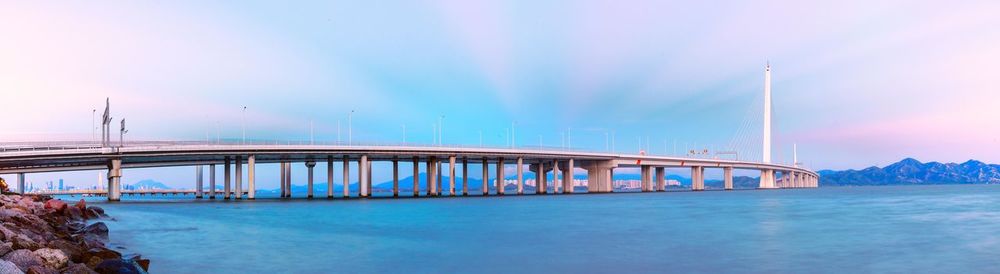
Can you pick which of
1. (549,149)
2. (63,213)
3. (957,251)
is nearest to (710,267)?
(957,251)

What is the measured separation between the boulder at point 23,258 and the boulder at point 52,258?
150 millimetres

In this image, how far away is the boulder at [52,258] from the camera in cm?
1422

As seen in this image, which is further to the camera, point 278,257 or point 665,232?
point 665,232

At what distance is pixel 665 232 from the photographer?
114 ft

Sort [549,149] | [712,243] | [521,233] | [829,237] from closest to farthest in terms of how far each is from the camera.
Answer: [712,243], [829,237], [521,233], [549,149]

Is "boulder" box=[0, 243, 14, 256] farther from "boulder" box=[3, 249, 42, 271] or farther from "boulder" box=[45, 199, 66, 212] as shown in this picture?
"boulder" box=[45, 199, 66, 212]

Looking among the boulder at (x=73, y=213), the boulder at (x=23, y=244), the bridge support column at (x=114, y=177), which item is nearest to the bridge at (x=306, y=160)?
the bridge support column at (x=114, y=177)

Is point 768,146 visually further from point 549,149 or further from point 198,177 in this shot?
point 198,177

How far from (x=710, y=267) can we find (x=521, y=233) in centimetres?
1499

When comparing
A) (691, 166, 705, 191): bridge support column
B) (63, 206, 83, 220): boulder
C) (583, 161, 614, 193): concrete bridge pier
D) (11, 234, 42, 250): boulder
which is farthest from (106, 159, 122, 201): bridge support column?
(691, 166, 705, 191): bridge support column

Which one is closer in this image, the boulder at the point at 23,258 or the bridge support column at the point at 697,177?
the boulder at the point at 23,258

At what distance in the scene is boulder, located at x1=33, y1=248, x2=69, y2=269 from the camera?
14.2m

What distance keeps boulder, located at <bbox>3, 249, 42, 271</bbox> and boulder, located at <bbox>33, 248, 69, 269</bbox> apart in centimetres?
15

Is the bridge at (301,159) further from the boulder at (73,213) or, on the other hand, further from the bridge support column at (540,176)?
the boulder at (73,213)
